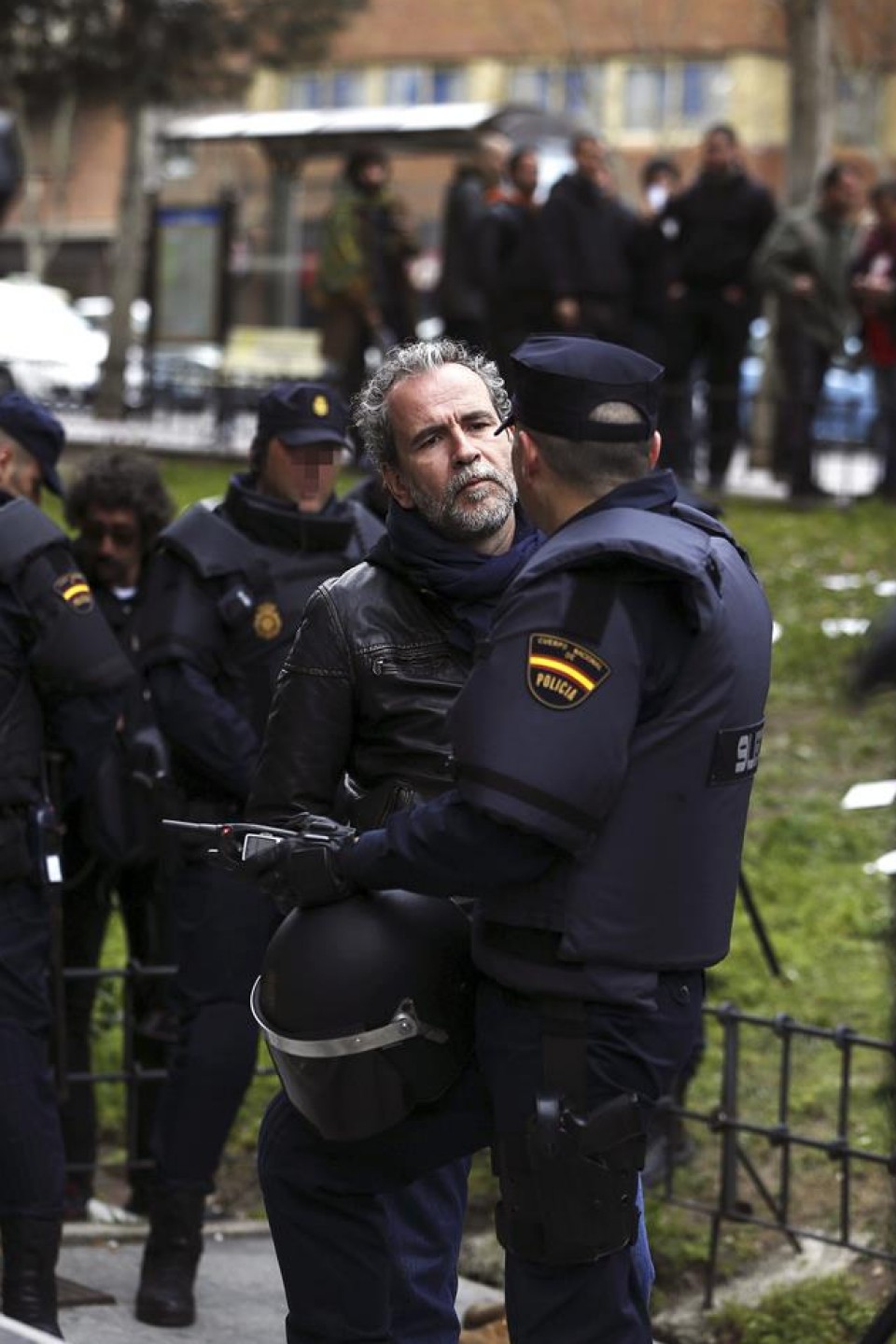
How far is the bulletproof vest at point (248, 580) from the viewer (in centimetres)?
581

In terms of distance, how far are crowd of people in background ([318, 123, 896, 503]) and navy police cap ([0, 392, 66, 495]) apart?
8716 millimetres

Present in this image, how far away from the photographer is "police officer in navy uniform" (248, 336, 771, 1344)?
11.8 ft

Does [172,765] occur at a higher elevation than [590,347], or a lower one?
lower

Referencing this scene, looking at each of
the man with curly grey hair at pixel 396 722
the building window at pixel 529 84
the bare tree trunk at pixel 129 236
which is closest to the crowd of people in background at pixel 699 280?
the bare tree trunk at pixel 129 236

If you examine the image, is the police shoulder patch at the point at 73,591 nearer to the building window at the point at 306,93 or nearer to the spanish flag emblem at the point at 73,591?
the spanish flag emblem at the point at 73,591

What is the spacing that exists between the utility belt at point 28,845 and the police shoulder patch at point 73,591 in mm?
436

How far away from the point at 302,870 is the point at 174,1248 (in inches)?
86.9

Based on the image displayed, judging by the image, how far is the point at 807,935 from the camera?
27.9ft

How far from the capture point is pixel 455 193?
15.2m

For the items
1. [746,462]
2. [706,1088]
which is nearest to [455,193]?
[746,462]

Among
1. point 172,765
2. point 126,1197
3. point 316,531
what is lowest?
point 126,1197

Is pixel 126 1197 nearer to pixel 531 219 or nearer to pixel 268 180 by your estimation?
pixel 531 219

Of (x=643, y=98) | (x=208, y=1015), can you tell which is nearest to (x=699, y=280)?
(x=208, y=1015)

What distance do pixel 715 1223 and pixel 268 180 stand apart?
18.9m
